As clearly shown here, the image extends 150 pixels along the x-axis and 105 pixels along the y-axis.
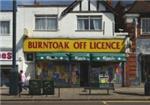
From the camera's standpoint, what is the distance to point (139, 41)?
4784cm

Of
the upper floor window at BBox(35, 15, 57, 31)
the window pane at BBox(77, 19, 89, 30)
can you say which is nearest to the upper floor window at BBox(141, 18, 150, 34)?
the window pane at BBox(77, 19, 89, 30)

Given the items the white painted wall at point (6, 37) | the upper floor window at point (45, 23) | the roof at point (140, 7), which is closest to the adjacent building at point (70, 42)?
the upper floor window at point (45, 23)

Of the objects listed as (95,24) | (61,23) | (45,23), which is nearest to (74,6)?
(61,23)

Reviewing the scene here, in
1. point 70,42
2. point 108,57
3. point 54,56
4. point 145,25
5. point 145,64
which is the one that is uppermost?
point 145,25

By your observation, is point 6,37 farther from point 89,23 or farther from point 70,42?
point 89,23

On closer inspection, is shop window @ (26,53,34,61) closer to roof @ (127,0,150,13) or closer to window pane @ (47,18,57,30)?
window pane @ (47,18,57,30)

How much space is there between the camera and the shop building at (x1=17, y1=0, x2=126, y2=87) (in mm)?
47188

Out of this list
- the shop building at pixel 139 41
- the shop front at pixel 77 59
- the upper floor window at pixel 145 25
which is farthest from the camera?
the upper floor window at pixel 145 25

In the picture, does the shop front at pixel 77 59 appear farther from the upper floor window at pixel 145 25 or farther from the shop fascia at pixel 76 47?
the upper floor window at pixel 145 25

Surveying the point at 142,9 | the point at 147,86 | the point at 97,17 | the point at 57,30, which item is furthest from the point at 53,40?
the point at 147,86

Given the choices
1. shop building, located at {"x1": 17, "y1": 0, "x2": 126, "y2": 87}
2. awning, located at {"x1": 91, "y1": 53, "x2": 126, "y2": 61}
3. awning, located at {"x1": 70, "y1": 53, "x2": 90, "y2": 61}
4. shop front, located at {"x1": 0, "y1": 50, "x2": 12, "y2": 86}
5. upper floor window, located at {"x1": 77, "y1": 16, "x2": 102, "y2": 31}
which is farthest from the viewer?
upper floor window, located at {"x1": 77, "y1": 16, "x2": 102, "y2": 31}

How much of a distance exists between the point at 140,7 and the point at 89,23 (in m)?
4.70

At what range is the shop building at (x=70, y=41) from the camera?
47.2 meters

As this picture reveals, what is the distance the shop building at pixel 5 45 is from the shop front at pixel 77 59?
5.09 ft
